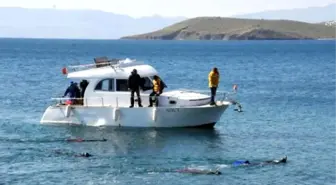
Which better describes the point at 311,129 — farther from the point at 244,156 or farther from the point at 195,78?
the point at 195,78

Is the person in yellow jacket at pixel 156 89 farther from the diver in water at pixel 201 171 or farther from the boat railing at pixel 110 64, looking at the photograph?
the diver in water at pixel 201 171

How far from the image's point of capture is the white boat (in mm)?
37719

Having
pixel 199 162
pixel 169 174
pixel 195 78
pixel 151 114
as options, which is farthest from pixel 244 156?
pixel 195 78

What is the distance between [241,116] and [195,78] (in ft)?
122

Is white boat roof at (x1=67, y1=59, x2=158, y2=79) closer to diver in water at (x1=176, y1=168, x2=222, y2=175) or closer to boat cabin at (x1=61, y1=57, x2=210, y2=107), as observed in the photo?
boat cabin at (x1=61, y1=57, x2=210, y2=107)

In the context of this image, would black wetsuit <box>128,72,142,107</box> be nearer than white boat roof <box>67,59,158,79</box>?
Yes

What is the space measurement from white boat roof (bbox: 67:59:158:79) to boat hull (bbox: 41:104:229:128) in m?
1.66

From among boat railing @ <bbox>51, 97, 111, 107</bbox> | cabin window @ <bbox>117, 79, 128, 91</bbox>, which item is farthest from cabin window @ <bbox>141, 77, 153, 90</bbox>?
boat railing @ <bbox>51, 97, 111, 107</bbox>

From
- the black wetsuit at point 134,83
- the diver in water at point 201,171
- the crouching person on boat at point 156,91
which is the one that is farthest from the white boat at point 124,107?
the diver in water at point 201,171

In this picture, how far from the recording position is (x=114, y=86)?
39.1 meters

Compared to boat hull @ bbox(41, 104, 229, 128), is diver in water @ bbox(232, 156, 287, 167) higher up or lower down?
lower down

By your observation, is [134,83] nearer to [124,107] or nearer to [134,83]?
[134,83]

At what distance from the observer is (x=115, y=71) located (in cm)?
3916

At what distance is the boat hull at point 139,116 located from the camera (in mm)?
37719
